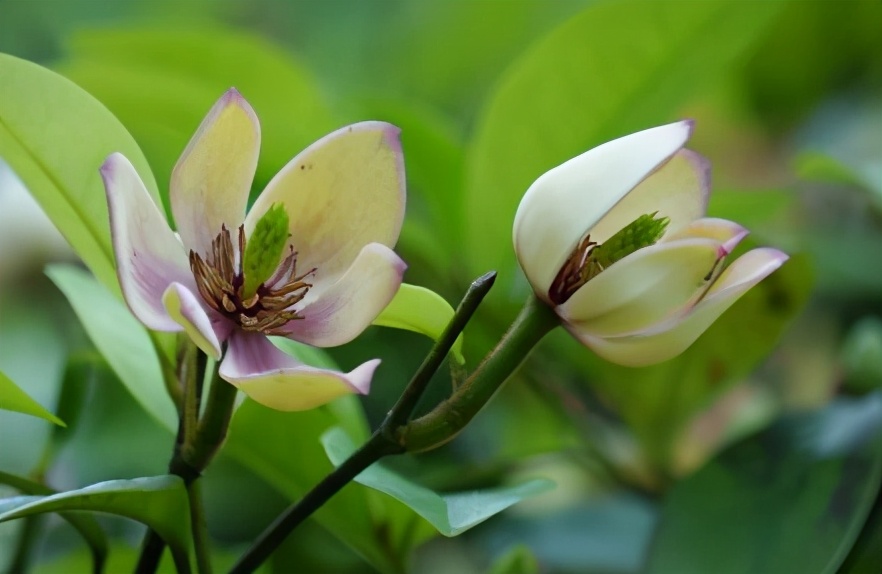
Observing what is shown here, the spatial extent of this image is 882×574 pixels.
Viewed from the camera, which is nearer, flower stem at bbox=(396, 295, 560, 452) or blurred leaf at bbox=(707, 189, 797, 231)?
flower stem at bbox=(396, 295, 560, 452)

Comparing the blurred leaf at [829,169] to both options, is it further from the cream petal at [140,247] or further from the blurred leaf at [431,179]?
the cream petal at [140,247]

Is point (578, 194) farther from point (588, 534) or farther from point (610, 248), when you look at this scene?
point (588, 534)

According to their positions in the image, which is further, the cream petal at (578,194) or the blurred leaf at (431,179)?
the blurred leaf at (431,179)

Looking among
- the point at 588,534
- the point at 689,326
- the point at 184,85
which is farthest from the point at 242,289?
the point at 588,534

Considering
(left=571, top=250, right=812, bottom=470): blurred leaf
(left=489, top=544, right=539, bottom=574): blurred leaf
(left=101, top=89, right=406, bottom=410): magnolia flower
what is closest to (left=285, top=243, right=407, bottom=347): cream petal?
(left=101, top=89, right=406, bottom=410): magnolia flower

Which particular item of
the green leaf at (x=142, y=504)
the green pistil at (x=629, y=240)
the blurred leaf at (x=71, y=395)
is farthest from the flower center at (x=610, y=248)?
the blurred leaf at (x=71, y=395)

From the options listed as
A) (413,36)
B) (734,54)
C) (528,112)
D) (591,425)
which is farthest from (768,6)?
(413,36)

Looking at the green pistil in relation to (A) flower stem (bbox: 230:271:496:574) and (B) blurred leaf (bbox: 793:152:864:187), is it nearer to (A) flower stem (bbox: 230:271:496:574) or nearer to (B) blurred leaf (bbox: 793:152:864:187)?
(A) flower stem (bbox: 230:271:496:574)
